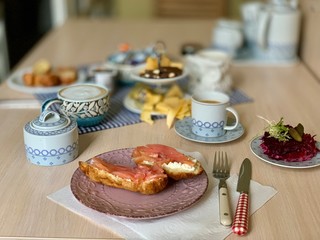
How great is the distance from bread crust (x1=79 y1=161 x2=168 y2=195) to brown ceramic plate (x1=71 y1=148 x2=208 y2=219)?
11 mm

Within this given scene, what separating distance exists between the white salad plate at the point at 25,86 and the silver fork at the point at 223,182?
0.59m

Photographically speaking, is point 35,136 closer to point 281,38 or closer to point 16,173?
point 16,173

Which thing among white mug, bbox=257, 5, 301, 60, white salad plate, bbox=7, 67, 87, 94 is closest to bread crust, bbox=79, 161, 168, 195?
white salad plate, bbox=7, 67, 87, 94

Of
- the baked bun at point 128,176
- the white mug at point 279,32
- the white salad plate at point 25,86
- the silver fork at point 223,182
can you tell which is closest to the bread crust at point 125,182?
the baked bun at point 128,176

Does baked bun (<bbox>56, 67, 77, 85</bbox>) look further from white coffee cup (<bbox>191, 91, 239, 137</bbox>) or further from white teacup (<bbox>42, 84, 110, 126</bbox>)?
white coffee cup (<bbox>191, 91, 239, 137</bbox>)

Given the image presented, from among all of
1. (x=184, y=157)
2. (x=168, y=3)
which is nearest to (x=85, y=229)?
(x=184, y=157)

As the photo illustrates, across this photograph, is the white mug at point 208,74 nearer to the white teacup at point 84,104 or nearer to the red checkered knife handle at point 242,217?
the white teacup at point 84,104

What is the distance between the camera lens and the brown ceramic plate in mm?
884

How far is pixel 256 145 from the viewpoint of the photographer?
113cm

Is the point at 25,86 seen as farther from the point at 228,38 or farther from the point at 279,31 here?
the point at 279,31

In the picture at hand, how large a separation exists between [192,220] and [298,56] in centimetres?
114

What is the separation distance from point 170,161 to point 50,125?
258 mm

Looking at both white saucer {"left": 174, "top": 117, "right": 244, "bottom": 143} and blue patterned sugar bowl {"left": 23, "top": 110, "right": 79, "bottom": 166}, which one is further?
white saucer {"left": 174, "top": 117, "right": 244, "bottom": 143}

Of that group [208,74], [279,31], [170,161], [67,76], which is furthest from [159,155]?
[279,31]
